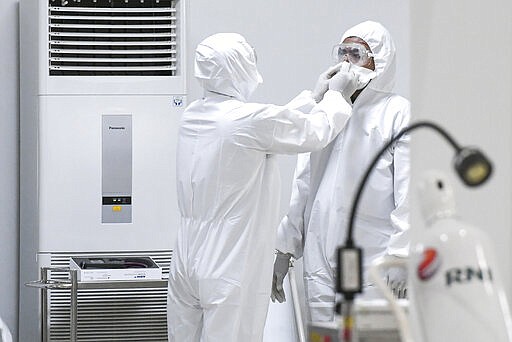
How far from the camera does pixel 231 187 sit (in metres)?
3.69

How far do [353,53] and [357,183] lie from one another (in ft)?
1.65

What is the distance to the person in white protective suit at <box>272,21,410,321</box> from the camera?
3633mm

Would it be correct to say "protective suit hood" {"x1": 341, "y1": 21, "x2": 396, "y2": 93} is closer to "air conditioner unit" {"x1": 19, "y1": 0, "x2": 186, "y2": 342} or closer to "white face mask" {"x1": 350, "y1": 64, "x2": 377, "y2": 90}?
"white face mask" {"x1": 350, "y1": 64, "x2": 377, "y2": 90}

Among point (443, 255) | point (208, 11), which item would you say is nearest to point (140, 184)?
point (208, 11)

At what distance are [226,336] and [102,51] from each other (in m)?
1.57

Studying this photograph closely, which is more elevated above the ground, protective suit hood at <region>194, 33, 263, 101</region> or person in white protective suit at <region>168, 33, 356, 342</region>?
protective suit hood at <region>194, 33, 263, 101</region>

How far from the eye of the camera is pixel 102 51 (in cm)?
461

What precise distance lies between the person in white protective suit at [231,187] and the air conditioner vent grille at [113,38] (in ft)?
2.75

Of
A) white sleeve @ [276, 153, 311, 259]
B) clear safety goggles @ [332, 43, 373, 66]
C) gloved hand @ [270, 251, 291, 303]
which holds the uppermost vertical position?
clear safety goggles @ [332, 43, 373, 66]

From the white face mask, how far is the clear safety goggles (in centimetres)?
4

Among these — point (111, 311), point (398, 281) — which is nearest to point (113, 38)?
point (111, 311)

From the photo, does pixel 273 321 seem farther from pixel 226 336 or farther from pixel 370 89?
pixel 370 89

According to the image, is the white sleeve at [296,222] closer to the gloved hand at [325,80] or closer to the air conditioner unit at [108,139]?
the gloved hand at [325,80]

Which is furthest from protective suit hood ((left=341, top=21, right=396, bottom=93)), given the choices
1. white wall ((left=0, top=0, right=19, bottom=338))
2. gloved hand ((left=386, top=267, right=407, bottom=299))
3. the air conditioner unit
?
white wall ((left=0, top=0, right=19, bottom=338))
